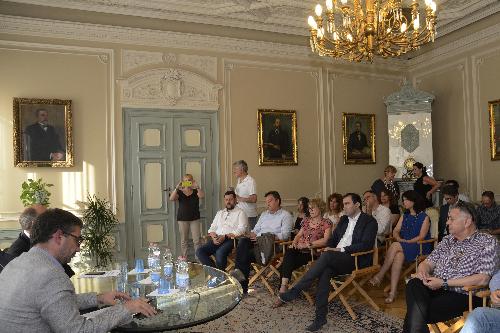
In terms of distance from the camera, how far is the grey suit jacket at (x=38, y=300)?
206 cm

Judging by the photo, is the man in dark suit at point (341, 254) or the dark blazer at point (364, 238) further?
the dark blazer at point (364, 238)

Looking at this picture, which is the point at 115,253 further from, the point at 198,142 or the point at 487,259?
the point at 487,259

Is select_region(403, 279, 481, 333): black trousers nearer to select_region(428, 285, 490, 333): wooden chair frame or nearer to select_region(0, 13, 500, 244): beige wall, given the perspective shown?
select_region(428, 285, 490, 333): wooden chair frame

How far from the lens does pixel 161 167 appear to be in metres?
7.75

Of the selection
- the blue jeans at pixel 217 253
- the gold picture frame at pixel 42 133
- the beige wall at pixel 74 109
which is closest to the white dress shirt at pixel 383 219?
the blue jeans at pixel 217 253

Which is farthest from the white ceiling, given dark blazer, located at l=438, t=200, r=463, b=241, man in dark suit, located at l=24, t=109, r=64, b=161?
dark blazer, located at l=438, t=200, r=463, b=241

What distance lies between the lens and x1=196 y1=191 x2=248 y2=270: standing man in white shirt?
6035 millimetres

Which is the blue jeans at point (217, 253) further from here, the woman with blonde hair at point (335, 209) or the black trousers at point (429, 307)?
the black trousers at point (429, 307)

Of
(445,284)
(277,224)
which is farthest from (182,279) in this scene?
(277,224)

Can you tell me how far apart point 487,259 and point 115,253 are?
218 inches

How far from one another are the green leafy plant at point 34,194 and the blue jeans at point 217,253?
2.38 metres

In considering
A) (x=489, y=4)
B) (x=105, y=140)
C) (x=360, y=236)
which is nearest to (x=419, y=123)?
(x=489, y=4)

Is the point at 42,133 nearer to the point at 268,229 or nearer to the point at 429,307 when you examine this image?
the point at 268,229

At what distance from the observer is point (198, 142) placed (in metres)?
8.00
